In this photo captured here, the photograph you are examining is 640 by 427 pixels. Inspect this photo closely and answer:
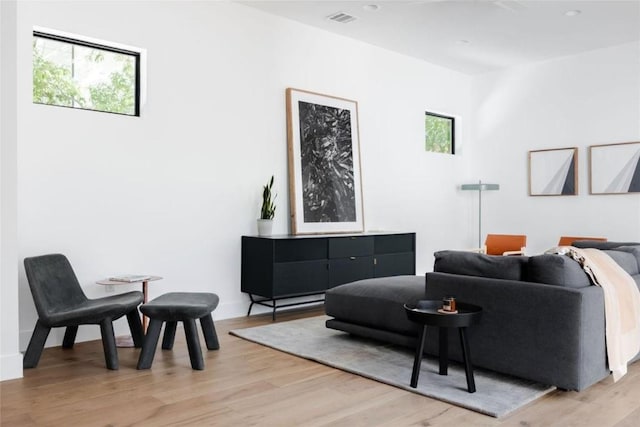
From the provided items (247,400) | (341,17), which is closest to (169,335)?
(247,400)

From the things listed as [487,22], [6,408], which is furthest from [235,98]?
[6,408]

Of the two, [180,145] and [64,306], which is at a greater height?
[180,145]

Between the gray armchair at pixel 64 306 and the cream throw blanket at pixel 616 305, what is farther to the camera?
the gray armchair at pixel 64 306

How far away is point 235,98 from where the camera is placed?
5.19 meters

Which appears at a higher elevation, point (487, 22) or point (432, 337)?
point (487, 22)

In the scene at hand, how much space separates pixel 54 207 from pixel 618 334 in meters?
3.89

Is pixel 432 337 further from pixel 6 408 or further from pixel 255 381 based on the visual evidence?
pixel 6 408

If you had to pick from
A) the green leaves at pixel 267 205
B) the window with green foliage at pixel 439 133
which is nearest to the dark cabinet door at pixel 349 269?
the green leaves at pixel 267 205

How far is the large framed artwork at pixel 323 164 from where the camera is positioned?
219 inches

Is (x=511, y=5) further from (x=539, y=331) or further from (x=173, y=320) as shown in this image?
(x=173, y=320)

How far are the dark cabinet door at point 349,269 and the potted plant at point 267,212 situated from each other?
0.69 metres

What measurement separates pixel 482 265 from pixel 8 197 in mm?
2876

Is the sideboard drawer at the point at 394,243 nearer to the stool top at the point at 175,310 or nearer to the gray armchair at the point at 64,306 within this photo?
the stool top at the point at 175,310

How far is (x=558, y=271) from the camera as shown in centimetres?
298
